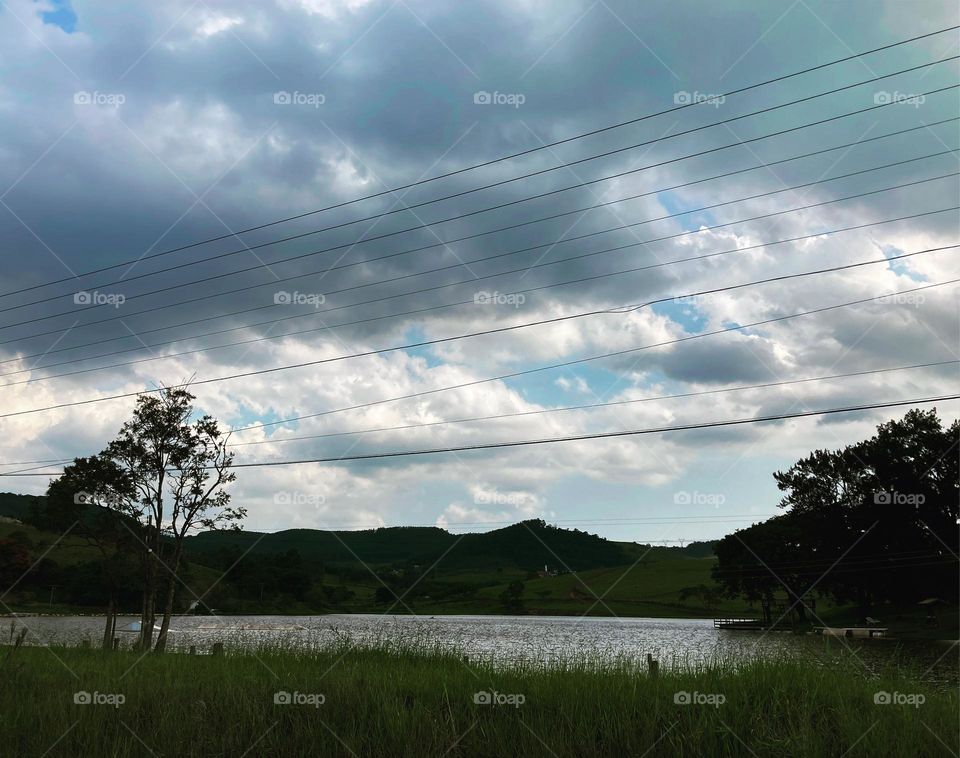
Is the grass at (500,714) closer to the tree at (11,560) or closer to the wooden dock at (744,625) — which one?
the tree at (11,560)

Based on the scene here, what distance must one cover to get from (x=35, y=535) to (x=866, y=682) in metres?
166

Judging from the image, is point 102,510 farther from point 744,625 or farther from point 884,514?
point 744,625

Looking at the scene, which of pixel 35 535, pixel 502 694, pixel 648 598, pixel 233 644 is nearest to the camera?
pixel 502 694

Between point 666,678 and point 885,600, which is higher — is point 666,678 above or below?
above

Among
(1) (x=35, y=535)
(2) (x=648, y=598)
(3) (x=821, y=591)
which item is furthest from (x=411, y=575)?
(3) (x=821, y=591)

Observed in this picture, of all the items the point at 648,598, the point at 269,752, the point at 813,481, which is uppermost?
the point at 813,481

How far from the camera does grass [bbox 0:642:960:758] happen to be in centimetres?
989

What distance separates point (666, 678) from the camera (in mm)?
12523

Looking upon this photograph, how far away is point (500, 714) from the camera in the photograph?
36.4 ft

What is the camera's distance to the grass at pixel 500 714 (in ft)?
32.4

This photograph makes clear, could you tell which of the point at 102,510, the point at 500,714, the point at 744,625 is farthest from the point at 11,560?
the point at 500,714

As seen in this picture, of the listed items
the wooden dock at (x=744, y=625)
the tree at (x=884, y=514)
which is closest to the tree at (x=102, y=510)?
the tree at (x=884, y=514)

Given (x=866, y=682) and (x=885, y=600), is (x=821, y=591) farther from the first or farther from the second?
(x=866, y=682)

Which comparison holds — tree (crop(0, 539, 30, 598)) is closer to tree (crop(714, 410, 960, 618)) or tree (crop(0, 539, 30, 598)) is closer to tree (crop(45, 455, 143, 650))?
tree (crop(45, 455, 143, 650))
